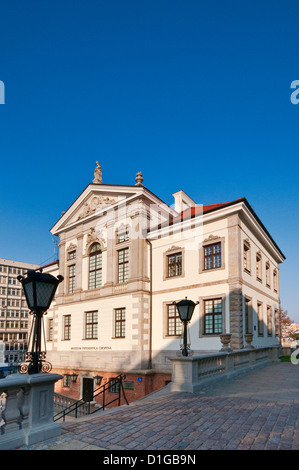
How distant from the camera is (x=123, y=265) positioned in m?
24.3

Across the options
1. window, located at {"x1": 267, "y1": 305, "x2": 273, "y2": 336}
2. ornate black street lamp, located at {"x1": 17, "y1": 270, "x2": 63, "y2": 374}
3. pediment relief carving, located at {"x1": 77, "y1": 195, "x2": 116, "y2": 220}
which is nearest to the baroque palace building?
window, located at {"x1": 267, "y1": 305, "x2": 273, "y2": 336}

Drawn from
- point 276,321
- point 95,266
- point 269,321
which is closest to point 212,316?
point 269,321

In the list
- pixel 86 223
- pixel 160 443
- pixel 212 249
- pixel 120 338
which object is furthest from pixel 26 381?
pixel 86 223

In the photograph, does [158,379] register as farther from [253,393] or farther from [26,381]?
[26,381]

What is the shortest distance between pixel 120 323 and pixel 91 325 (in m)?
3.23

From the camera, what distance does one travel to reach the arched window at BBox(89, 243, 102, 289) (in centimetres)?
2588

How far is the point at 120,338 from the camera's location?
75.6 ft

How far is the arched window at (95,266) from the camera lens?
25875 mm

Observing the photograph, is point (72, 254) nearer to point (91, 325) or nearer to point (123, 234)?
point (91, 325)

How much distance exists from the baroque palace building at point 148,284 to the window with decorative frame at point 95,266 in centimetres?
8

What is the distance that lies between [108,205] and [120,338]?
9.48 m

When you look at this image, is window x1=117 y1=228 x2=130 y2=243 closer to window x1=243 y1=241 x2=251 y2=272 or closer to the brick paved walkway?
window x1=243 y1=241 x2=251 y2=272

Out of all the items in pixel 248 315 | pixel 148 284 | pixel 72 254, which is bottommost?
pixel 248 315

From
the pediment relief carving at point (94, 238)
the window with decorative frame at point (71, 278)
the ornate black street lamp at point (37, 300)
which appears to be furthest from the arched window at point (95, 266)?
the ornate black street lamp at point (37, 300)
